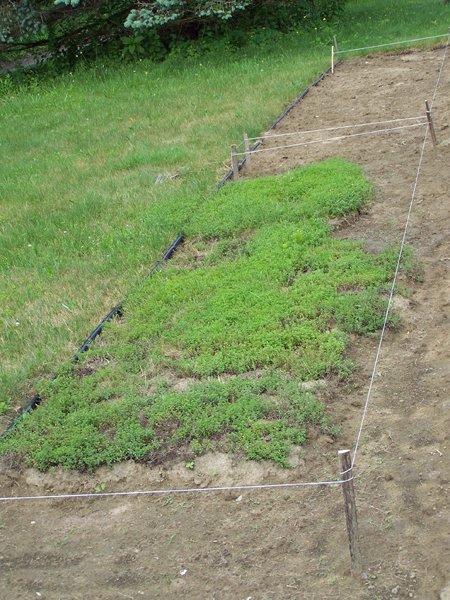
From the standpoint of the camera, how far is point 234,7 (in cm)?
1573

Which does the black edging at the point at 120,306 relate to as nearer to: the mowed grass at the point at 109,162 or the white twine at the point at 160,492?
the mowed grass at the point at 109,162

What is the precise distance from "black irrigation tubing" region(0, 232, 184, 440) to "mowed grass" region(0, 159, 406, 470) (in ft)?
0.26

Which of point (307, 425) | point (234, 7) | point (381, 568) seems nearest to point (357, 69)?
point (234, 7)

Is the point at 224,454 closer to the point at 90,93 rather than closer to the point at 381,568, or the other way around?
the point at 381,568

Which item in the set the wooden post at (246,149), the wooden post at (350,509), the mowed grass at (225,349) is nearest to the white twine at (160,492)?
the mowed grass at (225,349)

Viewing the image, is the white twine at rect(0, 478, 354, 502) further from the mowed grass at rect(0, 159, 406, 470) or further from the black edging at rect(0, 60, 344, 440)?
the black edging at rect(0, 60, 344, 440)

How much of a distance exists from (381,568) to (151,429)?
186 cm

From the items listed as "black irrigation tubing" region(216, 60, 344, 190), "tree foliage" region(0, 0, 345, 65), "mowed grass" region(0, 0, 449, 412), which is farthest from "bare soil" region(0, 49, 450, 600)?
"tree foliage" region(0, 0, 345, 65)

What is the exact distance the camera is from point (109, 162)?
11.6m

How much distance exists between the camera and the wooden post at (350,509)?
4031 millimetres

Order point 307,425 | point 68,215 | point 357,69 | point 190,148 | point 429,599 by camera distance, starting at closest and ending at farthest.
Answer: point 429,599 < point 307,425 < point 68,215 < point 190,148 < point 357,69

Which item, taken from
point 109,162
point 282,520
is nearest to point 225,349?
point 282,520

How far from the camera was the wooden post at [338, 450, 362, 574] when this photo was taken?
4.03 m

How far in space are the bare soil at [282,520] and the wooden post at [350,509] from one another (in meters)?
0.09
